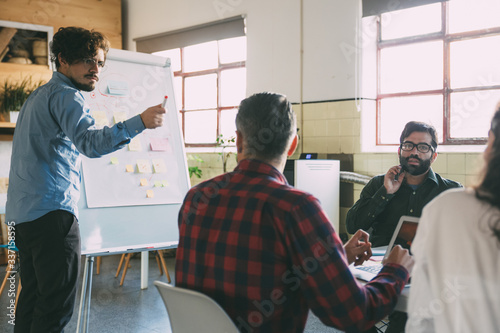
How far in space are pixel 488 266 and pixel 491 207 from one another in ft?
0.37

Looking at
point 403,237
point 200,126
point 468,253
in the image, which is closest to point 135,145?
point 403,237

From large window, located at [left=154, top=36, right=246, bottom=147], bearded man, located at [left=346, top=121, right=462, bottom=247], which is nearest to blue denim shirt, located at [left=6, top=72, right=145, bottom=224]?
bearded man, located at [left=346, top=121, right=462, bottom=247]

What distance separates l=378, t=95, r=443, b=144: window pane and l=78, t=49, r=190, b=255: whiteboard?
2.10 meters

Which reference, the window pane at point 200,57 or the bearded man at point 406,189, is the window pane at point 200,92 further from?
the bearded man at point 406,189

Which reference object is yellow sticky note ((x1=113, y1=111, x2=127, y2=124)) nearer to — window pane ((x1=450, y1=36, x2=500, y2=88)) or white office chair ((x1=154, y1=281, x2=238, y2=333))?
white office chair ((x1=154, y1=281, x2=238, y2=333))

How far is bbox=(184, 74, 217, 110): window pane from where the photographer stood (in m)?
5.64

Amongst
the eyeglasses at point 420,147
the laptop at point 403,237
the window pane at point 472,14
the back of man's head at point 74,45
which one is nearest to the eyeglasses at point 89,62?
the back of man's head at point 74,45

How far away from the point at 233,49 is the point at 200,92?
0.72 m

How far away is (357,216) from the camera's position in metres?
2.46

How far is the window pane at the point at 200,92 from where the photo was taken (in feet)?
18.5

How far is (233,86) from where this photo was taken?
214 inches

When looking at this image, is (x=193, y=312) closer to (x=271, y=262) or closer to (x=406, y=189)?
(x=271, y=262)

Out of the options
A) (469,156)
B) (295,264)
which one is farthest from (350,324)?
(469,156)

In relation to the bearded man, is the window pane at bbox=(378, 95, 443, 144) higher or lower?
higher
